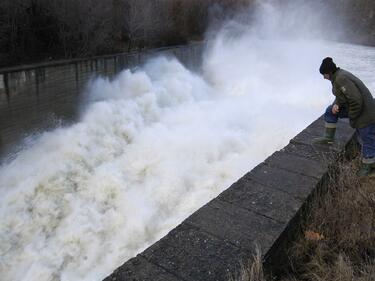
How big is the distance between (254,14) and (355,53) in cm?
559

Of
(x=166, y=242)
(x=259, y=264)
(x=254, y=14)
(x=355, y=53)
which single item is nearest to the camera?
(x=259, y=264)

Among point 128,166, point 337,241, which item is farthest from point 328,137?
point 128,166

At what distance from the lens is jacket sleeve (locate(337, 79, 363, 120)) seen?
447 centimetres

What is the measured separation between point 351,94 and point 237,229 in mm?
2415

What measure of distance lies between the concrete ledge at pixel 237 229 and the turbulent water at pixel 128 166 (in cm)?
294

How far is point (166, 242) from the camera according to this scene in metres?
2.77

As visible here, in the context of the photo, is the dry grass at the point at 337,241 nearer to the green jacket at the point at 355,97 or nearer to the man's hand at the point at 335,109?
the green jacket at the point at 355,97

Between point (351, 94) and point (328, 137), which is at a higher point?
point (351, 94)

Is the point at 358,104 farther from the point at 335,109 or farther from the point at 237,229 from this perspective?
the point at 237,229

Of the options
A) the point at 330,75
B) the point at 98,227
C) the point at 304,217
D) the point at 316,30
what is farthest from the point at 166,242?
the point at 316,30

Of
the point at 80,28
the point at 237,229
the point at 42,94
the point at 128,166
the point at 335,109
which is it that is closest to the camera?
the point at 237,229

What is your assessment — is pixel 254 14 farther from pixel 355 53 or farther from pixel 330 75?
pixel 330 75

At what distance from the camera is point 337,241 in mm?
3021

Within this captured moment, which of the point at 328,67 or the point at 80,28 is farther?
the point at 80,28
